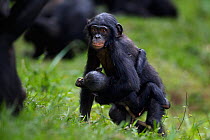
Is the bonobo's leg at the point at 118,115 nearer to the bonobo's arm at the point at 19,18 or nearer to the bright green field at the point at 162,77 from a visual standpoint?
the bright green field at the point at 162,77

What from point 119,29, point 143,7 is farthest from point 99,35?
point 143,7

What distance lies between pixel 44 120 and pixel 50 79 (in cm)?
335

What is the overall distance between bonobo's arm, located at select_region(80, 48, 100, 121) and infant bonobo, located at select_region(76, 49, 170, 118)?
23 cm

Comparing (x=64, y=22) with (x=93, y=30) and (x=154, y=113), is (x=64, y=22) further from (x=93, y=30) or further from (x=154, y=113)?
(x=154, y=113)

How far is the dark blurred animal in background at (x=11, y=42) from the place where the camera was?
12.1ft

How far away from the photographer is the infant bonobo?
4.48 meters

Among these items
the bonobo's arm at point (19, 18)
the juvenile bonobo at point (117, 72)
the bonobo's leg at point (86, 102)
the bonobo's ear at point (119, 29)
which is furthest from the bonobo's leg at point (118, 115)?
the bonobo's arm at point (19, 18)

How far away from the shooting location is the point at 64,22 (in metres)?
11.5

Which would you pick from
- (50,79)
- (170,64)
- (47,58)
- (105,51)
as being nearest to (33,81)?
(50,79)

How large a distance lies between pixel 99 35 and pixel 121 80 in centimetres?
57

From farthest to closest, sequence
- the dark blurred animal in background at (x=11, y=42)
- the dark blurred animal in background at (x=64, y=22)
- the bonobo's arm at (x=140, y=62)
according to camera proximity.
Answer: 1. the dark blurred animal in background at (x=64, y=22)
2. the bonobo's arm at (x=140, y=62)
3. the dark blurred animal in background at (x=11, y=42)

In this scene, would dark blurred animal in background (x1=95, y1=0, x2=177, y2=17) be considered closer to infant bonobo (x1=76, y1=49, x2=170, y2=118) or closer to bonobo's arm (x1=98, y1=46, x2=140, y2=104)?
infant bonobo (x1=76, y1=49, x2=170, y2=118)

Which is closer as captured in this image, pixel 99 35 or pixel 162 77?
pixel 99 35

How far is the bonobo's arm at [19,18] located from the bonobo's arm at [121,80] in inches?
41.0
